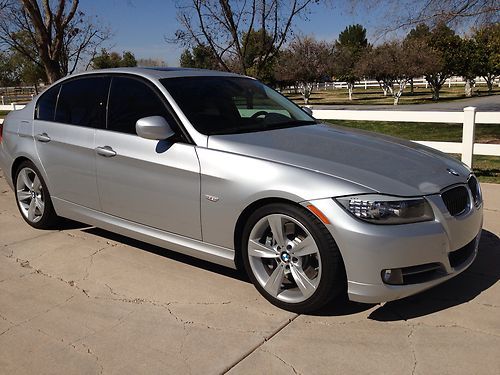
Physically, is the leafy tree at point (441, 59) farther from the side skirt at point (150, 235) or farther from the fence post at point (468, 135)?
the side skirt at point (150, 235)

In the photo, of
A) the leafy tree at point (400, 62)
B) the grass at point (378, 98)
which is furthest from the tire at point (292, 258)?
the leafy tree at point (400, 62)

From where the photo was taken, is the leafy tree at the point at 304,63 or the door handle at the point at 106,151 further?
the leafy tree at the point at 304,63

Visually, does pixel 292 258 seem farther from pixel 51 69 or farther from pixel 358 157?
pixel 51 69

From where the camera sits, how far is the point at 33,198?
5387 mm

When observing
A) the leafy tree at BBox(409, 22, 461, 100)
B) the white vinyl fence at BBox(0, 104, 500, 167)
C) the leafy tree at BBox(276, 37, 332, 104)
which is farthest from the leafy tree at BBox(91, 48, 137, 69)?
the white vinyl fence at BBox(0, 104, 500, 167)

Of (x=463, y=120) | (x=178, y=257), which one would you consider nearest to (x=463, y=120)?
(x=463, y=120)

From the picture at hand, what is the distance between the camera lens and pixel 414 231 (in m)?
3.09

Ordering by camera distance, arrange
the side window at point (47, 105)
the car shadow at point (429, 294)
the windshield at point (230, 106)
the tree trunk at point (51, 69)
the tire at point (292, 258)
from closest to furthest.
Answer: the tire at point (292, 258)
the car shadow at point (429, 294)
the windshield at point (230, 106)
the side window at point (47, 105)
the tree trunk at point (51, 69)

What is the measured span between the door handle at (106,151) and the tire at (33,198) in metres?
1.06

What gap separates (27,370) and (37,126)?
2.90 m

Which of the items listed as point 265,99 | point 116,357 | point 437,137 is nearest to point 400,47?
point 437,137

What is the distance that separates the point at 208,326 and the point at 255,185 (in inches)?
37.5

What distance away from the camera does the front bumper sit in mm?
3047

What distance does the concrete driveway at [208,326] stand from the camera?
289 cm
